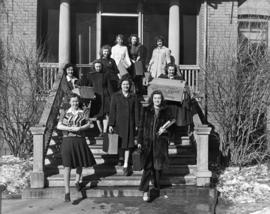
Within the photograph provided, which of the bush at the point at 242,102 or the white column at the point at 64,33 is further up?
the white column at the point at 64,33

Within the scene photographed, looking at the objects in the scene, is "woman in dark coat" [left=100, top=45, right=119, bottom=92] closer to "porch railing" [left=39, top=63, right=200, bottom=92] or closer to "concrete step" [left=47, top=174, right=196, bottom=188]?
"concrete step" [left=47, top=174, right=196, bottom=188]

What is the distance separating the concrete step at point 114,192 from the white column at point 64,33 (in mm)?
5647

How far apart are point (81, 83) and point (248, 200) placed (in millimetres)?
4173

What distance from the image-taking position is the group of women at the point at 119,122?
746 cm

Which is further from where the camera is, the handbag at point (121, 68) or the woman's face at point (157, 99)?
the handbag at point (121, 68)

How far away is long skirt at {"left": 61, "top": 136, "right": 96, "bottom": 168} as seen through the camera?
7375 millimetres

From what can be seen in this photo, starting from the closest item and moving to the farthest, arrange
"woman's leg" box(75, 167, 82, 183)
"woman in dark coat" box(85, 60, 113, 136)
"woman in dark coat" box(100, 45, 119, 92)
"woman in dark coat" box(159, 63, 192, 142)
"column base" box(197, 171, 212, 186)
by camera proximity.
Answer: "woman's leg" box(75, 167, 82, 183) < "column base" box(197, 171, 212, 186) < "woman in dark coat" box(159, 63, 192, 142) < "woman in dark coat" box(85, 60, 113, 136) < "woman in dark coat" box(100, 45, 119, 92)

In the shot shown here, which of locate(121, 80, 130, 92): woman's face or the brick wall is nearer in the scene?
locate(121, 80, 130, 92): woman's face

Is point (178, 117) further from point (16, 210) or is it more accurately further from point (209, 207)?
point (16, 210)

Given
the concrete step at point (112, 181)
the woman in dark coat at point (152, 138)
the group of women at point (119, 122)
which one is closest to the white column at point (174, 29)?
the group of women at point (119, 122)

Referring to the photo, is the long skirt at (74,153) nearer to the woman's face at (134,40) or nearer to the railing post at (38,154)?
the railing post at (38,154)

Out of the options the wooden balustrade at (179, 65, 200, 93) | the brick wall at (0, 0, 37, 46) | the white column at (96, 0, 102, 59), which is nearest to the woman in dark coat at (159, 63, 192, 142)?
the wooden balustrade at (179, 65, 200, 93)

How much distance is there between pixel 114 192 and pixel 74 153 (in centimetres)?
107

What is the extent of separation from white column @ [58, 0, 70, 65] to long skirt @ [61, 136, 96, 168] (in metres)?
5.65
